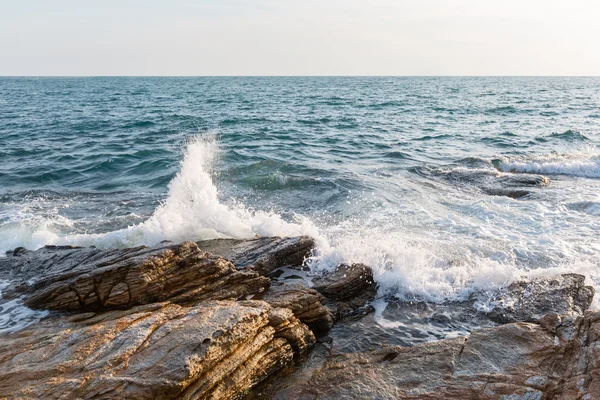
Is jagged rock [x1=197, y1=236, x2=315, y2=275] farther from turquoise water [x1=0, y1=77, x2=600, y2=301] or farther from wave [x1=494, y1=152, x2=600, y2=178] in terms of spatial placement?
wave [x1=494, y1=152, x2=600, y2=178]

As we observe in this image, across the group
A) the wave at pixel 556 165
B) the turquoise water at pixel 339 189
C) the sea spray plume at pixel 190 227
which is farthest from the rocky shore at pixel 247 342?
the wave at pixel 556 165

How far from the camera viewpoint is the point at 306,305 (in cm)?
648

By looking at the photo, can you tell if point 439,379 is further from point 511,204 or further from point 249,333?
point 511,204

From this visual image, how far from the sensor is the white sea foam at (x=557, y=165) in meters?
16.9

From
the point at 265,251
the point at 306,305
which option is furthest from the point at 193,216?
Answer: the point at 306,305

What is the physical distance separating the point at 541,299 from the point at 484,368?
116 inches

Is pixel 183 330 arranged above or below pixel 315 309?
above

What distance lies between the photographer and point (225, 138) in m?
23.7

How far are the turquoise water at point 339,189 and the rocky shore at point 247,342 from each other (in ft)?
4.17

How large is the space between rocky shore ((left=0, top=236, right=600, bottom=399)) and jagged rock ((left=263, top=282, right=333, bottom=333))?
0.02 meters

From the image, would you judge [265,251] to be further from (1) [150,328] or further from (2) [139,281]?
(1) [150,328]

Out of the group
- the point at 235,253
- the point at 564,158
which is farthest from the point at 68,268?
the point at 564,158

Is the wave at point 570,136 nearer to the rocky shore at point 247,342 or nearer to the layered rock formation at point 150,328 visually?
the rocky shore at point 247,342

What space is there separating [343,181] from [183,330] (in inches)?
435
